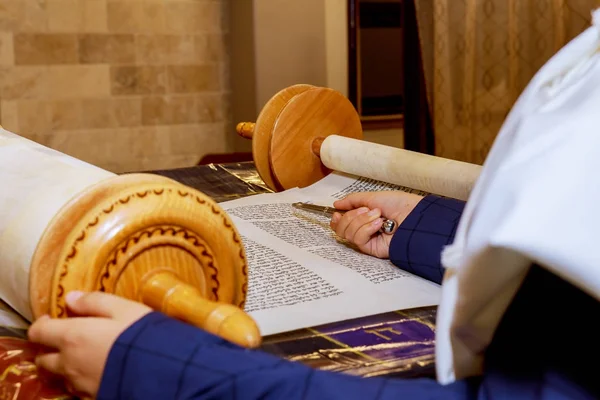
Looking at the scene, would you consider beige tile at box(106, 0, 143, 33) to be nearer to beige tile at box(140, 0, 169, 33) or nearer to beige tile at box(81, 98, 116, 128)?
beige tile at box(140, 0, 169, 33)

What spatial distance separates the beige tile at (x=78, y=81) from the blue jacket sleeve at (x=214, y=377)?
8.34ft

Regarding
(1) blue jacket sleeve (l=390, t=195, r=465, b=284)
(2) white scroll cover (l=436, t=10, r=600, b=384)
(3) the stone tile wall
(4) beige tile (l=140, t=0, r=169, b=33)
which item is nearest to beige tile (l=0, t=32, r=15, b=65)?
(3) the stone tile wall

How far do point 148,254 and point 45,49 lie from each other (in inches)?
97.0

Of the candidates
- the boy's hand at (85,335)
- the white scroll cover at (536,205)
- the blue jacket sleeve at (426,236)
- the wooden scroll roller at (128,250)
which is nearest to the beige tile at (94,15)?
the blue jacket sleeve at (426,236)

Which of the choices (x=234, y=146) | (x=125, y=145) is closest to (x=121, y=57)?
(x=125, y=145)

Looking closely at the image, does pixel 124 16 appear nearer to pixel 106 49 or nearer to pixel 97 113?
pixel 106 49

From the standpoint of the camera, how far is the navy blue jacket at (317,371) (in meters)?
0.46

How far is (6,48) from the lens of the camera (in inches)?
108

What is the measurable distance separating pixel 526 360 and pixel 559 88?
0.55 ft

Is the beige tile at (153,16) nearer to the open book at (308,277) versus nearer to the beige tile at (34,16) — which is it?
the beige tile at (34,16)

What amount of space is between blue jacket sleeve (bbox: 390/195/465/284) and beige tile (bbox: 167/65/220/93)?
2.27 m

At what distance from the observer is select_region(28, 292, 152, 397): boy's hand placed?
1.64 ft

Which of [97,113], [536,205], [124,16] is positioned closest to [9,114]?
[97,113]

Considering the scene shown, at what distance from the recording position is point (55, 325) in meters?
0.52
